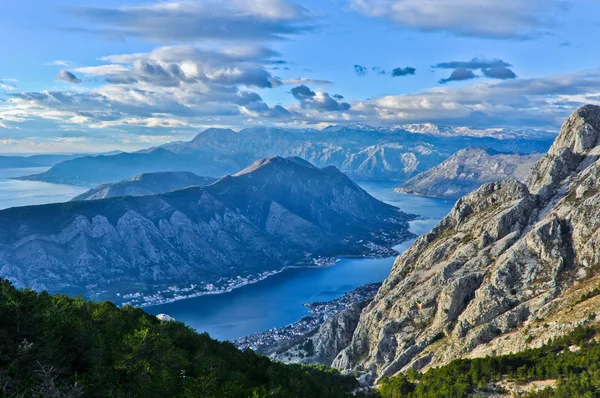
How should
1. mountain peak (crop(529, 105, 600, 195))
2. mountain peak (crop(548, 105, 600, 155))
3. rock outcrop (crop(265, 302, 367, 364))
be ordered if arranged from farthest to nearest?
rock outcrop (crop(265, 302, 367, 364)) < mountain peak (crop(548, 105, 600, 155)) < mountain peak (crop(529, 105, 600, 195))

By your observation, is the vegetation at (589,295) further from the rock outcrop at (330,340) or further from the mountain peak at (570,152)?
the rock outcrop at (330,340)

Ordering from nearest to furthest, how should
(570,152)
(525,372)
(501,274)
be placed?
(525,372)
(501,274)
(570,152)

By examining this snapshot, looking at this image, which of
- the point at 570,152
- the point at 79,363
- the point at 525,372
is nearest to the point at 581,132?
the point at 570,152

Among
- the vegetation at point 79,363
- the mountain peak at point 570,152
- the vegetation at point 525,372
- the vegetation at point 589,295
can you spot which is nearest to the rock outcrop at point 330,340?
the vegetation at point 525,372

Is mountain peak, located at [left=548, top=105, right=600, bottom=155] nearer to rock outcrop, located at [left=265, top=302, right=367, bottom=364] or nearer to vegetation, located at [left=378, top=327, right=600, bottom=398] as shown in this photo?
vegetation, located at [left=378, top=327, right=600, bottom=398]

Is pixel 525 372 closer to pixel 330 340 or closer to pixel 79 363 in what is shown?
pixel 79 363

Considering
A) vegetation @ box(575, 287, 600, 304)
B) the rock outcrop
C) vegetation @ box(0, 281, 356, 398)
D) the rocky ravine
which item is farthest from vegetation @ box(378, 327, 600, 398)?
the rock outcrop

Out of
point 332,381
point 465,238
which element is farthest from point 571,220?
point 332,381
